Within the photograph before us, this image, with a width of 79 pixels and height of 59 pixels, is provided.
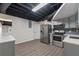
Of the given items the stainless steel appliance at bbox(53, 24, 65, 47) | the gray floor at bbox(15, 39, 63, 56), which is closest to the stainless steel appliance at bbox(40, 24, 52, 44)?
the stainless steel appliance at bbox(53, 24, 65, 47)

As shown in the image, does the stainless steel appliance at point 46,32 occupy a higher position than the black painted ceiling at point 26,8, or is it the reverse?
the black painted ceiling at point 26,8

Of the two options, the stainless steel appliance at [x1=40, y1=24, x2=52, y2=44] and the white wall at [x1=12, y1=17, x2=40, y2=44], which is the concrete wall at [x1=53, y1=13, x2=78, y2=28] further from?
the white wall at [x1=12, y1=17, x2=40, y2=44]

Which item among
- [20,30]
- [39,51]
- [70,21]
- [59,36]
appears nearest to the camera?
[39,51]

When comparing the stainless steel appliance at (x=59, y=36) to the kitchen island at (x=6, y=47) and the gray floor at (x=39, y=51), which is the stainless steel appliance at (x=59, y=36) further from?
the kitchen island at (x=6, y=47)

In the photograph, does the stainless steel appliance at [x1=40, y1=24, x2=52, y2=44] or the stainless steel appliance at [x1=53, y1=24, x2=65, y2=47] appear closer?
the stainless steel appliance at [x1=53, y1=24, x2=65, y2=47]

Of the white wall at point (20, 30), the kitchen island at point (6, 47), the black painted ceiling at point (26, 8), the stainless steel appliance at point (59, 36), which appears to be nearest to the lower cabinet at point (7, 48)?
the kitchen island at point (6, 47)

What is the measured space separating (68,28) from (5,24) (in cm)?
425

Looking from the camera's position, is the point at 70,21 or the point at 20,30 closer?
the point at 70,21

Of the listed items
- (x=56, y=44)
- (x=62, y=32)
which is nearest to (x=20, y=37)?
(x=56, y=44)

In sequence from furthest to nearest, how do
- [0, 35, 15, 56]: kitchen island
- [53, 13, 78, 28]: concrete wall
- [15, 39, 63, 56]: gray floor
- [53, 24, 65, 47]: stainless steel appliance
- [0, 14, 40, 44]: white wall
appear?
1. [0, 14, 40, 44]: white wall
2. [53, 24, 65, 47]: stainless steel appliance
3. [53, 13, 78, 28]: concrete wall
4. [15, 39, 63, 56]: gray floor
5. [0, 35, 15, 56]: kitchen island

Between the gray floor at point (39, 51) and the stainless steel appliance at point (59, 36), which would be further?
the stainless steel appliance at point (59, 36)

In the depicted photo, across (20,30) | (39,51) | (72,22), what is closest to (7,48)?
(39,51)

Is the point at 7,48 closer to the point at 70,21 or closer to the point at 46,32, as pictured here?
the point at 70,21

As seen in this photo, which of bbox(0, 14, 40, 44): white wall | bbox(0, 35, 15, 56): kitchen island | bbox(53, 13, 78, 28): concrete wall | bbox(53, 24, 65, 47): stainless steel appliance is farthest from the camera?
bbox(0, 14, 40, 44): white wall
